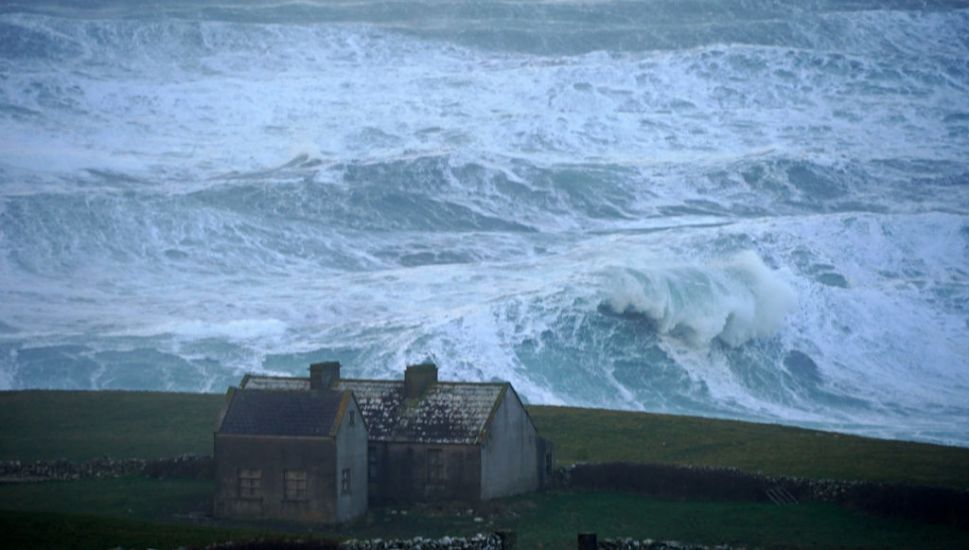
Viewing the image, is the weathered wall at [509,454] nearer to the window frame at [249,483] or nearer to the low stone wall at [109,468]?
the window frame at [249,483]

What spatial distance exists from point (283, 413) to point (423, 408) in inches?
102

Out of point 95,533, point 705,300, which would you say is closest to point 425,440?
point 95,533

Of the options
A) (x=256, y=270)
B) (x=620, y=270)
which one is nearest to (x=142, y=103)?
(x=256, y=270)

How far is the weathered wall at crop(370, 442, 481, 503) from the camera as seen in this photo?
26.0 metres

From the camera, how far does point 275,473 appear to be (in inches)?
976

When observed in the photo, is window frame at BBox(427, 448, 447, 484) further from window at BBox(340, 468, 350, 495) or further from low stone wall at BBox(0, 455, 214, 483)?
low stone wall at BBox(0, 455, 214, 483)

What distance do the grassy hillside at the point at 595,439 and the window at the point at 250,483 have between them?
4.21 metres

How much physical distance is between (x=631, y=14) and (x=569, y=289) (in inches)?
1795

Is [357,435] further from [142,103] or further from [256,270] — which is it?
[142,103]

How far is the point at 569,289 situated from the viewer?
165ft

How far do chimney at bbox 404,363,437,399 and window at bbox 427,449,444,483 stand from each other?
4.24ft

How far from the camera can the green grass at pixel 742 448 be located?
26.6 m

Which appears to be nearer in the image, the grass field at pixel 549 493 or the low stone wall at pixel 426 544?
the low stone wall at pixel 426 544

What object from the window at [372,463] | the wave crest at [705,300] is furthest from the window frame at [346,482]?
the wave crest at [705,300]
